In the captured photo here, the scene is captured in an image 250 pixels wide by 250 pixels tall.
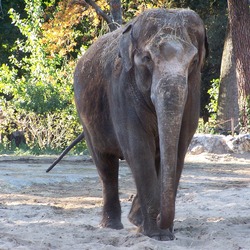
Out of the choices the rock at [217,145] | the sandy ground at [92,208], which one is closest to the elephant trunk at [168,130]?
the sandy ground at [92,208]

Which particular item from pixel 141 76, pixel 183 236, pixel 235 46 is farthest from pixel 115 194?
pixel 235 46

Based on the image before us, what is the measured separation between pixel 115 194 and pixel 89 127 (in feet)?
2.51

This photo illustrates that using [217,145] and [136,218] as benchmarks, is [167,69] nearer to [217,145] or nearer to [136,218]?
[136,218]

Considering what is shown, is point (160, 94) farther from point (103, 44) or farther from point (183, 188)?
point (183, 188)

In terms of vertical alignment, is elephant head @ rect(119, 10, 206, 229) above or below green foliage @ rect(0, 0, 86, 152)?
above

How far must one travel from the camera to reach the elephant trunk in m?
6.57

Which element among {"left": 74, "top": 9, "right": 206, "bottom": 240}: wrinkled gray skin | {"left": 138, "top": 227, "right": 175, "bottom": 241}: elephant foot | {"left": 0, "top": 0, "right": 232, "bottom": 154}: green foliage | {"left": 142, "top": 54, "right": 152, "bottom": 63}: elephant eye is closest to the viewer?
{"left": 74, "top": 9, "right": 206, "bottom": 240}: wrinkled gray skin

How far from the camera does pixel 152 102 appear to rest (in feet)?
Answer: 23.1

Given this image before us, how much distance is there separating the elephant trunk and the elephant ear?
62cm

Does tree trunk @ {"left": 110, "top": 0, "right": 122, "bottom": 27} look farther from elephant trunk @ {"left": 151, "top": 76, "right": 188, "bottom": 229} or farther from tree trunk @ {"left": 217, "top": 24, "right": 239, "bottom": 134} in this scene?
elephant trunk @ {"left": 151, "top": 76, "right": 188, "bottom": 229}

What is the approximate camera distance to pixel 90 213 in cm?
1039

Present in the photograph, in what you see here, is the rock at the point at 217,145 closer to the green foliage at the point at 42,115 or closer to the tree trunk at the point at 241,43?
the green foliage at the point at 42,115

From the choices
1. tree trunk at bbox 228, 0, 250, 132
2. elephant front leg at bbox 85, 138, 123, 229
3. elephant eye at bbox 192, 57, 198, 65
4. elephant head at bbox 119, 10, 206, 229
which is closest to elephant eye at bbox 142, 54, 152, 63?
elephant head at bbox 119, 10, 206, 229

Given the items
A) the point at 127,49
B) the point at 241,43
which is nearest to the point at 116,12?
the point at 241,43
